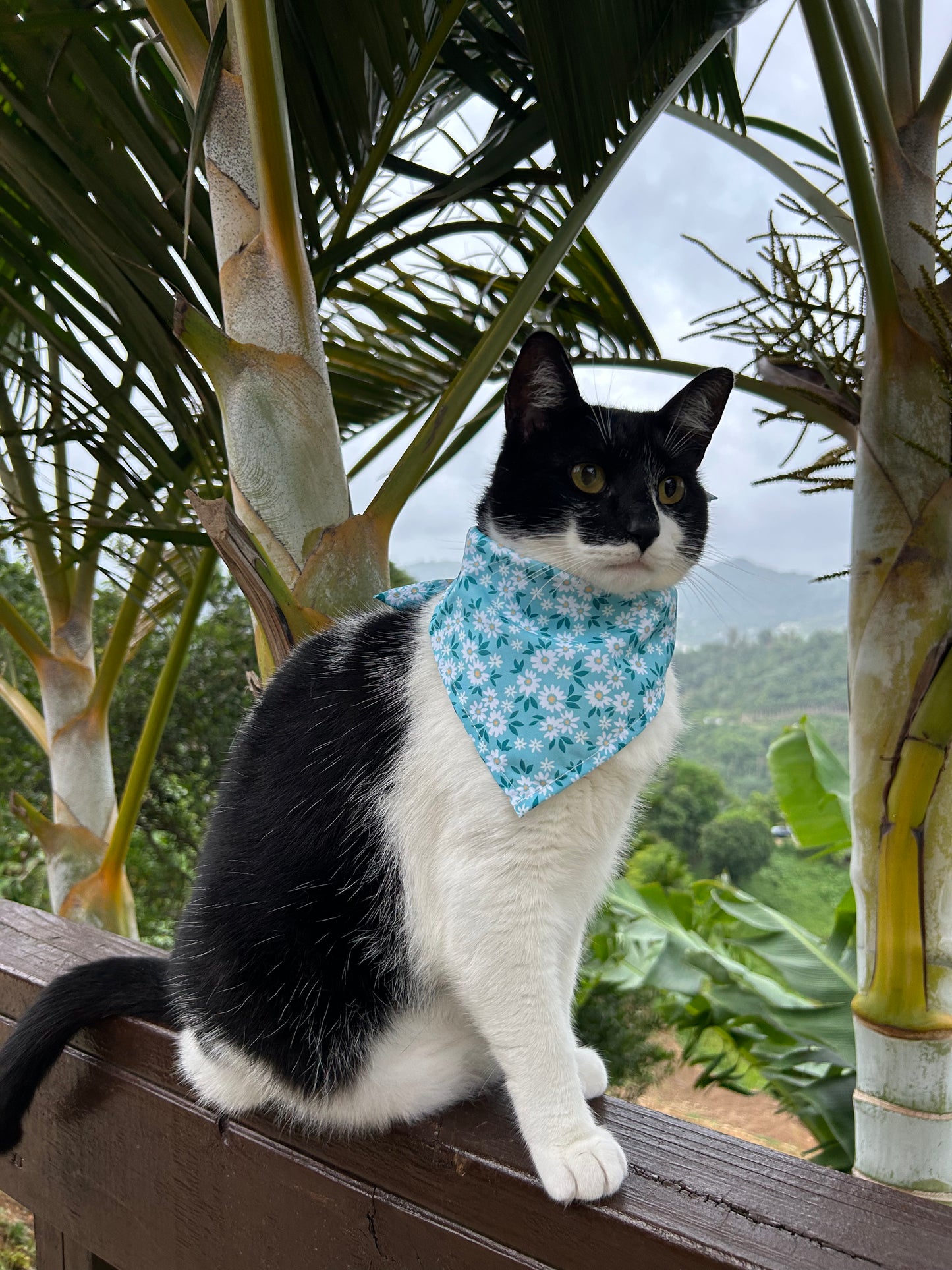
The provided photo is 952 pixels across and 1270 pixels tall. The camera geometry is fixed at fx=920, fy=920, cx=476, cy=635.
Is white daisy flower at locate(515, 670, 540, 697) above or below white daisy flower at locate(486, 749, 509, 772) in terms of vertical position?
above

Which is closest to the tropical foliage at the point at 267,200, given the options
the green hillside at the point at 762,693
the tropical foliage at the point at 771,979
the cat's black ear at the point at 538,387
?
the cat's black ear at the point at 538,387

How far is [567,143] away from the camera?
0.88 m

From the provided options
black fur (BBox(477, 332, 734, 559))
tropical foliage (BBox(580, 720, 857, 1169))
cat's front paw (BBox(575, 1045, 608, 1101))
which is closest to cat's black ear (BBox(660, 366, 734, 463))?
black fur (BBox(477, 332, 734, 559))

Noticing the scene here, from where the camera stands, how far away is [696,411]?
81 centimetres

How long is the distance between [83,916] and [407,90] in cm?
148

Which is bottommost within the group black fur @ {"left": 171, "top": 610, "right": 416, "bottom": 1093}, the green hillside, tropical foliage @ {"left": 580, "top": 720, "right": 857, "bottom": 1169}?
tropical foliage @ {"left": 580, "top": 720, "right": 857, "bottom": 1169}

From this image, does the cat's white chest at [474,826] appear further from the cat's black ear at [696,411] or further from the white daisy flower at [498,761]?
the cat's black ear at [696,411]

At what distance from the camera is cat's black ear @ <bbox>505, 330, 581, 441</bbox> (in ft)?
2.40

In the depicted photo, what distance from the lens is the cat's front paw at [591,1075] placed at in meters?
0.78

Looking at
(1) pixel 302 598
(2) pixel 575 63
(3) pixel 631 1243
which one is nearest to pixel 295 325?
(1) pixel 302 598

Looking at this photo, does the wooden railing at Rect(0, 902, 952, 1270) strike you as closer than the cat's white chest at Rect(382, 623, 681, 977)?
Yes

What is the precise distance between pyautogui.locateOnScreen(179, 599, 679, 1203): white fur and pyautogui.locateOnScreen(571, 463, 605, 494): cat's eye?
7.0 inches

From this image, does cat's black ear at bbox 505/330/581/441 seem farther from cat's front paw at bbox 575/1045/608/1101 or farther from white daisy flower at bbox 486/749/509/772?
cat's front paw at bbox 575/1045/608/1101

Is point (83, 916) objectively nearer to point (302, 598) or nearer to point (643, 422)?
point (302, 598)
